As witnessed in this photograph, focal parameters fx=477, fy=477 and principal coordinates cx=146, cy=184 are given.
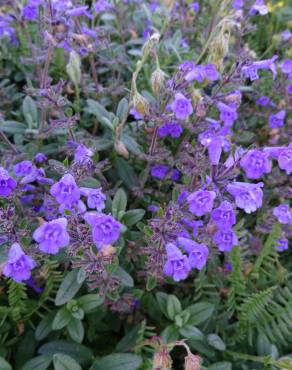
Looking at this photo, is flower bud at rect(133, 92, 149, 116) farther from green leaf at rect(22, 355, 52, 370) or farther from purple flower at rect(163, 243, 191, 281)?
green leaf at rect(22, 355, 52, 370)

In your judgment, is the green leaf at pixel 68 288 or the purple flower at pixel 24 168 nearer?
the green leaf at pixel 68 288

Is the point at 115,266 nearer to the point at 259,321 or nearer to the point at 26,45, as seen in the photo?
the point at 259,321

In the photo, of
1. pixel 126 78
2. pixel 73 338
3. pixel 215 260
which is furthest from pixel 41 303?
pixel 126 78

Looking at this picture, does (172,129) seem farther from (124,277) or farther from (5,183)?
(5,183)

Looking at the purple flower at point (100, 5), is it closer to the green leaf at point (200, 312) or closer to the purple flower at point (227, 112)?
the purple flower at point (227, 112)

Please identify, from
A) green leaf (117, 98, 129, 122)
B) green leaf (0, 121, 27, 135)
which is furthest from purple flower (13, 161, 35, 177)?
green leaf (117, 98, 129, 122)

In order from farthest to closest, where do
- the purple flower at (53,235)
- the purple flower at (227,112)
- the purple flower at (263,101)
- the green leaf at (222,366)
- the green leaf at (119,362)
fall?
1. the purple flower at (263,101)
2. the purple flower at (227,112)
3. the green leaf at (222,366)
4. the green leaf at (119,362)
5. the purple flower at (53,235)

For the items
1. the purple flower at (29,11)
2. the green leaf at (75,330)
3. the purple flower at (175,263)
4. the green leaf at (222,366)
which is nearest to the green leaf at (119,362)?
the green leaf at (75,330)
